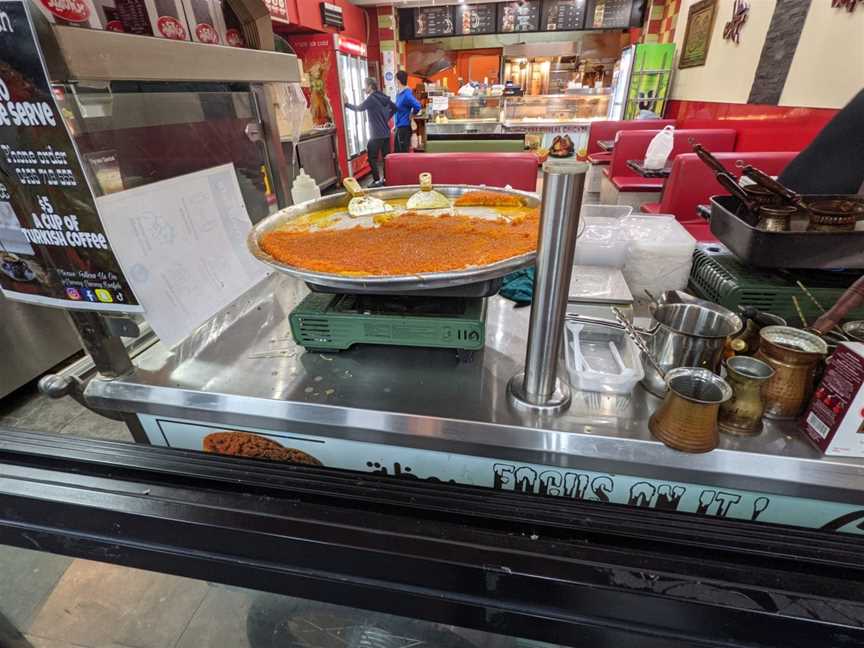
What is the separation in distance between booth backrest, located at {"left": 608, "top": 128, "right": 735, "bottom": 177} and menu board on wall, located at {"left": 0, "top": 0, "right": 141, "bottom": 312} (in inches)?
170

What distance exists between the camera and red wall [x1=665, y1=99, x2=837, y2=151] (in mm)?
3007

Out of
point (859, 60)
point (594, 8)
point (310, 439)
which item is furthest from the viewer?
point (594, 8)

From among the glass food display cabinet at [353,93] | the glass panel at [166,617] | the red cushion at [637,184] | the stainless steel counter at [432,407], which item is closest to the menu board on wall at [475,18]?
the glass food display cabinet at [353,93]

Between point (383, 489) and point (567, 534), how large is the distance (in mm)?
310

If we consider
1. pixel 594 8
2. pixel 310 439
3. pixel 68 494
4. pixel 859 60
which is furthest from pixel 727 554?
pixel 594 8

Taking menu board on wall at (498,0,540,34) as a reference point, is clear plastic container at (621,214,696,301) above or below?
below

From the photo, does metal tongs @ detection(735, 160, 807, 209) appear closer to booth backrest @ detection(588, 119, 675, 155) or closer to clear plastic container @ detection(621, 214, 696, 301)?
clear plastic container @ detection(621, 214, 696, 301)

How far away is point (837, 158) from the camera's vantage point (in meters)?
1.80

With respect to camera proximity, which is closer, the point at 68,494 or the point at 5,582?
the point at 68,494

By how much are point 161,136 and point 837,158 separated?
8.01 feet

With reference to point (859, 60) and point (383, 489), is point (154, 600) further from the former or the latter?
point (859, 60)

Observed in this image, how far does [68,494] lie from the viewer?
2.50 feet

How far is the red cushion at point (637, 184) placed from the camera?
3.73m

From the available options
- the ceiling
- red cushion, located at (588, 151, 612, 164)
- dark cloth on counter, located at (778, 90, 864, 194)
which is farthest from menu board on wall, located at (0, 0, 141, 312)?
the ceiling
